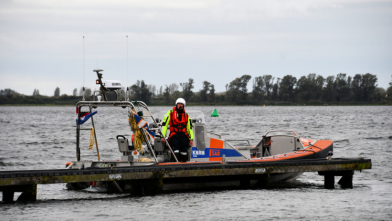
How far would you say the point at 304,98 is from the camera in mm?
149000

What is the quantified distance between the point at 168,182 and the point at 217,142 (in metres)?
1.54

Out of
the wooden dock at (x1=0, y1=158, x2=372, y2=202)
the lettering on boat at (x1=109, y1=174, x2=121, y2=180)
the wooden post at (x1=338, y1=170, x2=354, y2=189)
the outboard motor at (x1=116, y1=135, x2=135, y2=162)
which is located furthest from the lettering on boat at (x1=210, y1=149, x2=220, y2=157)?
the wooden post at (x1=338, y1=170, x2=354, y2=189)

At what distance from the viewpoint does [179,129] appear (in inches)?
421

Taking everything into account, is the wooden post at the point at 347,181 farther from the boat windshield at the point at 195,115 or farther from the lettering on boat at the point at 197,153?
the boat windshield at the point at 195,115

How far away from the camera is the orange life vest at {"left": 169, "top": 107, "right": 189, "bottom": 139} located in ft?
35.1

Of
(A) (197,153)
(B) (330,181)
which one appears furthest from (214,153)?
(B) (330,181)

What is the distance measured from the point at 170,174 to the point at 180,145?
3.06 ft

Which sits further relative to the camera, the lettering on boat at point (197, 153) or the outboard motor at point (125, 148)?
the lettering on boat at point (197, 153)

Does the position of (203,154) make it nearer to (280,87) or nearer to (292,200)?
(292,200)

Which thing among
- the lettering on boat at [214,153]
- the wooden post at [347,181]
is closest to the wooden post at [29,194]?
the lettering on boat at [214,153]

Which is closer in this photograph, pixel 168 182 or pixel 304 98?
pixel 168 182

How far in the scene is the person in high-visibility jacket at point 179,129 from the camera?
10.7 meters

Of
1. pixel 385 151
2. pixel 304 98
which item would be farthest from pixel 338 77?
pixel 385 151

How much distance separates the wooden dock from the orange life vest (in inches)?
29.8
